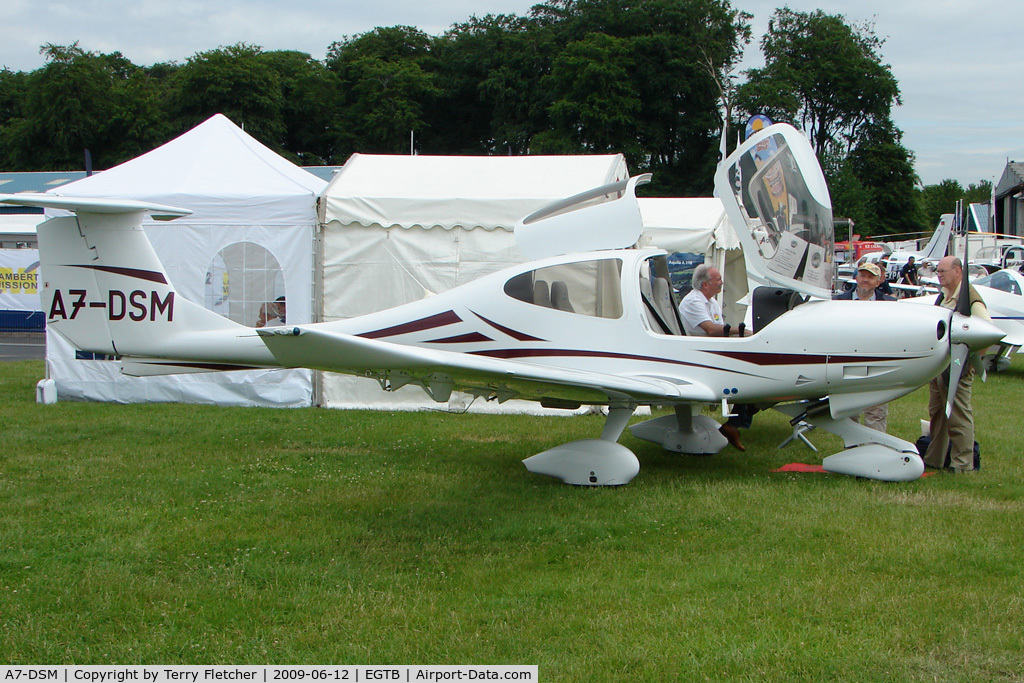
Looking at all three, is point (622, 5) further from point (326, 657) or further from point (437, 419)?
point (326, 657)

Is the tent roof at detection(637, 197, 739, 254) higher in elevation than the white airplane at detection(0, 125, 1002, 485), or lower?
higher

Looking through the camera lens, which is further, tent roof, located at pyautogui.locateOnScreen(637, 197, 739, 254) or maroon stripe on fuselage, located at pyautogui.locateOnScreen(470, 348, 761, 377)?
tent roof, located at pyautogui.locateOnScreen(637, 197, 739, 254)

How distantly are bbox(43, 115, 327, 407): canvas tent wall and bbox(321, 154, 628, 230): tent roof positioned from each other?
1.70ft

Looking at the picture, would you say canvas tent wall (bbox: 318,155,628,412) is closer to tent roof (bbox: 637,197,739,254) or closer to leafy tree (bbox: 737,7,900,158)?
tent roof (bbox: 637,197,739,254)

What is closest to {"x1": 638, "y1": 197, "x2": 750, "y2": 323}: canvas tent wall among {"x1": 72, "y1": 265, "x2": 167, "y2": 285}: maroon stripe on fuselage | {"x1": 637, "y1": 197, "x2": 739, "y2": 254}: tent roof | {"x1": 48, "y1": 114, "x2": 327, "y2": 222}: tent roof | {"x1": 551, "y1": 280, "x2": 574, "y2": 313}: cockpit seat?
{"x1": 637, "y1": 197, "x2": 739, "y2": 254}: tent roof

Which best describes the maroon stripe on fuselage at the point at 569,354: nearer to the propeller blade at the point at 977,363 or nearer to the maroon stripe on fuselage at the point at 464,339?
the maroon stripe on fuselage at the point at 464,339

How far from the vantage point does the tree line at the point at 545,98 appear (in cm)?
4538

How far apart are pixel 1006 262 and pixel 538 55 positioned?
100 ft

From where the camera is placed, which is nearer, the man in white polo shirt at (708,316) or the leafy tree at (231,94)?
the man in white polo shirt at (708,316)

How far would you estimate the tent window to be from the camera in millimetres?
10188

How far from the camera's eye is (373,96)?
52.7m

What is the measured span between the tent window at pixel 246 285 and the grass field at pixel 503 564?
8.72ft

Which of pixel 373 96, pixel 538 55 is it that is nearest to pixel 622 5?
pixel 538 55

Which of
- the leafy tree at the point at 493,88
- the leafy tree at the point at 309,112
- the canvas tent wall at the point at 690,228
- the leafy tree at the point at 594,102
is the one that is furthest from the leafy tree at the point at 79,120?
the canvas tent wall at the point at 690,228
